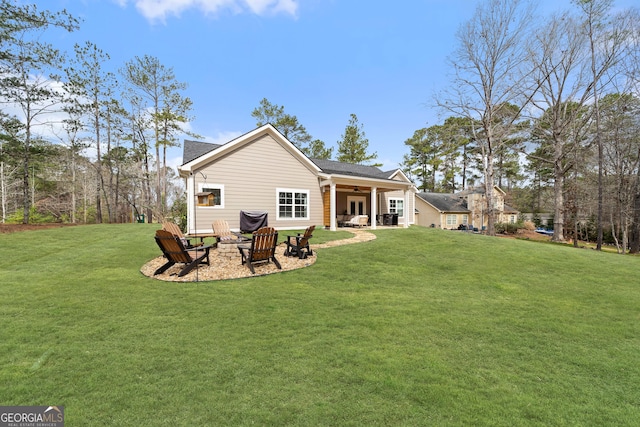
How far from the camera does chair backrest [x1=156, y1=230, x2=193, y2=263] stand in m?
5.85

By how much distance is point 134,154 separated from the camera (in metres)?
26.2

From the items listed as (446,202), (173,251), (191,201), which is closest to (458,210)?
(446,202)

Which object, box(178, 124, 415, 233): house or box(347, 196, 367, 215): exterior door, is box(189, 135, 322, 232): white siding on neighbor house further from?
box(347, 196, 367, 215): exterior door

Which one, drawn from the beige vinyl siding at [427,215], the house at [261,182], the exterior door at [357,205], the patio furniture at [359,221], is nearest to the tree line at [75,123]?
the house at [261,182]

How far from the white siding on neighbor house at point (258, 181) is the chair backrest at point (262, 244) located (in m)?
6.42

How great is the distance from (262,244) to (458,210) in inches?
1202

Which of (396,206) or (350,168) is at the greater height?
(350,168)

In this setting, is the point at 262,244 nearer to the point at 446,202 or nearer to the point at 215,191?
the point at 215,191

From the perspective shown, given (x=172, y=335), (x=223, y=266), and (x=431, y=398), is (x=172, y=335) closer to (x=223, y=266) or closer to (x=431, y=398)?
(x=431, y=398)

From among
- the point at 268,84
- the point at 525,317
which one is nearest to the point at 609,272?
the point at 525,317

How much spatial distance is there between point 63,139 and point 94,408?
1153 inches

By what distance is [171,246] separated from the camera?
6.04 metres

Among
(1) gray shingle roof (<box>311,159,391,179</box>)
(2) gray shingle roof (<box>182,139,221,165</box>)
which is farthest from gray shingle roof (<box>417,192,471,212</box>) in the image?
(2) gray shingle roof (<box>182,139,221,165</box>)

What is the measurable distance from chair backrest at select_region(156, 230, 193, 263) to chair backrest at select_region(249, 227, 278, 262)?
1.56 metres
